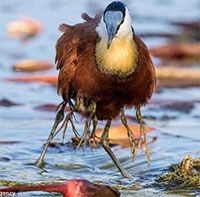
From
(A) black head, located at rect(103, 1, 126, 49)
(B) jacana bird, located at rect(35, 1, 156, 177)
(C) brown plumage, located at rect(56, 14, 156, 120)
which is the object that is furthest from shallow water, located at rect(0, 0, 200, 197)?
(A) black head, located at rect(103, 1, 126, 49)

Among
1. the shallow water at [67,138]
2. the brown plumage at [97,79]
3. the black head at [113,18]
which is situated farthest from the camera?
the shallow water at [67,138]

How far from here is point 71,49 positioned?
19.9 ft

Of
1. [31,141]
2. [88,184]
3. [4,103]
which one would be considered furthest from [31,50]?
[88,184]

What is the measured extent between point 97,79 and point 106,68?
11 cm

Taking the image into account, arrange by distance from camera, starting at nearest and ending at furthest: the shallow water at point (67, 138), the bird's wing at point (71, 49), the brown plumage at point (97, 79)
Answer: the brown plumage at point (97, 79) < the bird's wing at point (71, 49) < the shallow water at point (67, 138)

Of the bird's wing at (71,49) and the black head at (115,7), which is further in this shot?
the bird's wing at (71,49)

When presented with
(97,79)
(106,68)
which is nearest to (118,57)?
(106,68)

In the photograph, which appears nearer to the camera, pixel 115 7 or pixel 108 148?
pixel 115 7

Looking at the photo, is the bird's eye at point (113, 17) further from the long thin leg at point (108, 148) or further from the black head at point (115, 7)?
the long thin leg at point (108, 148)

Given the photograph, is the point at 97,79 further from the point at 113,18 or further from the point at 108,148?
the point at 108,148

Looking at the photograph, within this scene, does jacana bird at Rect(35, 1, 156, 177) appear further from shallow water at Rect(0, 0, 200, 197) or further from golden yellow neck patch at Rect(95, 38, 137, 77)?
shallow water at Rect(0, 0, 200, 197)

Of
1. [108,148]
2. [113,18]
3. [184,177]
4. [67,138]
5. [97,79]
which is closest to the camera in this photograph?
[113,18]

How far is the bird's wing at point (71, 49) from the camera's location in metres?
Result: 5.96

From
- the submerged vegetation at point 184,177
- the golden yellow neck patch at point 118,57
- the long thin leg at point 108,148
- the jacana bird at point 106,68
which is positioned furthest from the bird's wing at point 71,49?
the submerged vegetation at point 184,177
